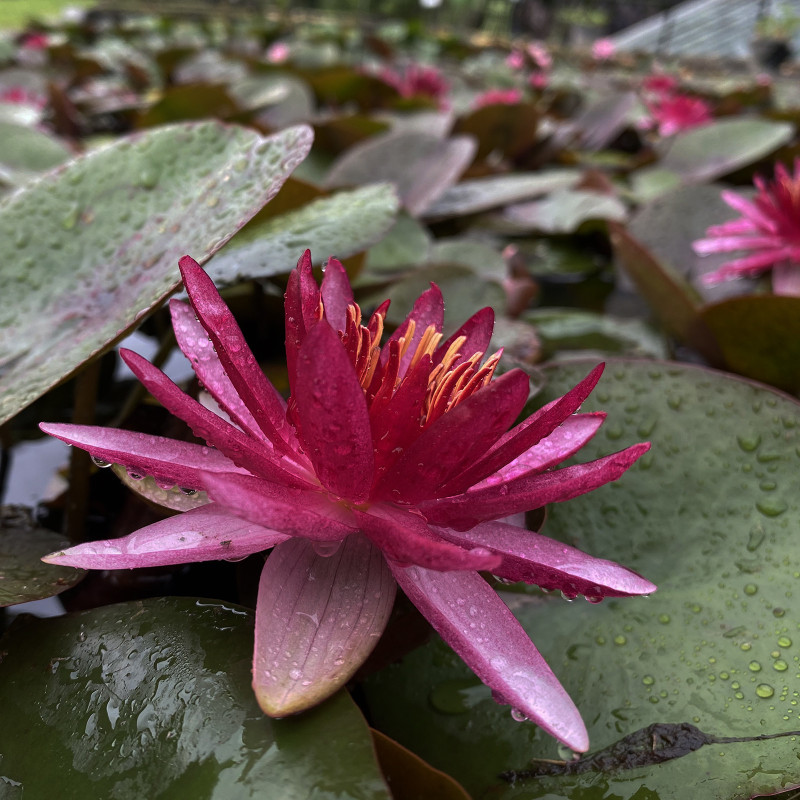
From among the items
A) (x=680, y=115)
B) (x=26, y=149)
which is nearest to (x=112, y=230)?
(x=26, y=149)

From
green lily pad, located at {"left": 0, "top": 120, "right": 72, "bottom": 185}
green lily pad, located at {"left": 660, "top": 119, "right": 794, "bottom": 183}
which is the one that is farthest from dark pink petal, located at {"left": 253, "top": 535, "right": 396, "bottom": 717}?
green lily pad, located at {"left": 660, "top": 119, "right": 794, "bottom": 183}

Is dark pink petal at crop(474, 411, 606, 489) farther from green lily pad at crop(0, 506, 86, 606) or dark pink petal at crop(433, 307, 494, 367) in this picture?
green lily pad at crop(0, 506, 86, 606)

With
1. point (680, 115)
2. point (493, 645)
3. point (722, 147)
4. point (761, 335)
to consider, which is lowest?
point (680, 115)

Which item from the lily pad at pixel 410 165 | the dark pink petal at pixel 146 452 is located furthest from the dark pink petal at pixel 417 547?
the lily pad at pixel 410 165

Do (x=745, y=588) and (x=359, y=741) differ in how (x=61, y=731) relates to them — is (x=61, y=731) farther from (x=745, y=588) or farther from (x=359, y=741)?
(x=745, y=588)

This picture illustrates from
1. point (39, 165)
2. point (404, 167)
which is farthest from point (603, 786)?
point (39, 165)

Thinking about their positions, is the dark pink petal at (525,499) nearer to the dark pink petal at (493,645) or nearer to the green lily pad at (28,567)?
the dark pink petal at (493,645)

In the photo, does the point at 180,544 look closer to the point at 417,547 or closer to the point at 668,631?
the point at 417,547
